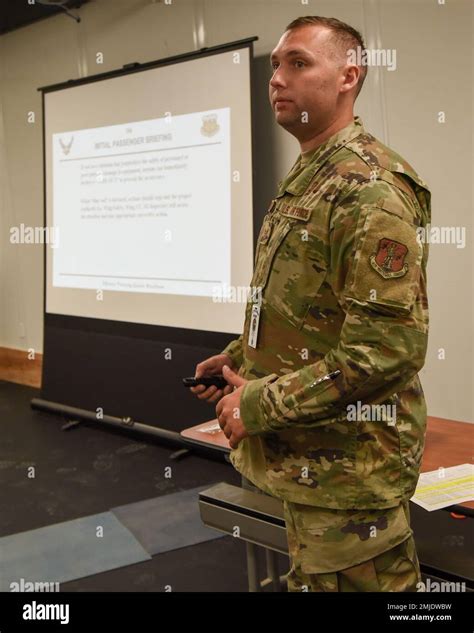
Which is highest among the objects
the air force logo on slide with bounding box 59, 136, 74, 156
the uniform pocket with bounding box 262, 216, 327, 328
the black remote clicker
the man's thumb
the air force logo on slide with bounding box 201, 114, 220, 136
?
the air force logo on slide with bounding box 59, 136, 74, 156

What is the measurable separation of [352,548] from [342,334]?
→ 0.40 m

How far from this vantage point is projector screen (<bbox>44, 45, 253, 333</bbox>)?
3.60 m

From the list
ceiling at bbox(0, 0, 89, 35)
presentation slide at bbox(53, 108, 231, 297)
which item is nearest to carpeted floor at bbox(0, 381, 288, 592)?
presentation slide at bbox(53, 108, 231, 297)

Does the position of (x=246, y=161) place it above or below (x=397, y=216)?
above

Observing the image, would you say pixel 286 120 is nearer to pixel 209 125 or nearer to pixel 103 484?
pixel 209 125

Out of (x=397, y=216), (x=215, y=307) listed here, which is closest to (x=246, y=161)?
(x=215, y=307)

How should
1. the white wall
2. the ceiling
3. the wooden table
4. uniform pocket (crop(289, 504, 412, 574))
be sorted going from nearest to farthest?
uniform pocket (crop(289, 504, 412, 574)) → the wooden table → the white wall → the ceiling

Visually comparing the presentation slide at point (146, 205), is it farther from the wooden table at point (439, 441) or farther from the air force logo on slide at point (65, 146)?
the wooden table at point (439, 441)

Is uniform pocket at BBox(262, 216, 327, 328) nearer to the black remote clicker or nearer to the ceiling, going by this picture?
the black remote clicker

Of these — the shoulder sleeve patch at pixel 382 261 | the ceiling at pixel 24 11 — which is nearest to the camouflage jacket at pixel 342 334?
the shoulder sleeve patch at pixel 382 261

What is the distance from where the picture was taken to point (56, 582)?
249 cm

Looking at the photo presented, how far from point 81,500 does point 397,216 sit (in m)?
2.53

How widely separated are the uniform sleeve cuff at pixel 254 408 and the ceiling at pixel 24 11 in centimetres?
408

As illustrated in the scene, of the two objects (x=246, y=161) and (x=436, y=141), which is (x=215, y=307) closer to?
(x=246, y=161)
